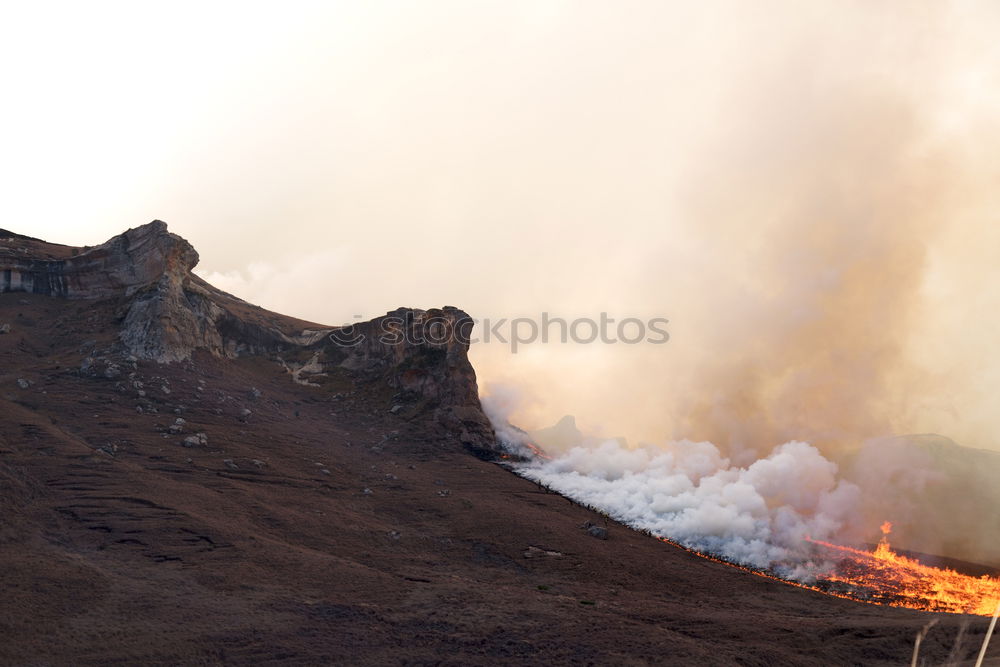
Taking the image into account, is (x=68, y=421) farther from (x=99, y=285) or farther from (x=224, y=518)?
(x=99, y=285)

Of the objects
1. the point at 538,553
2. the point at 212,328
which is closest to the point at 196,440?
the point at 212,328

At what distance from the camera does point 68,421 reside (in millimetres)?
48219

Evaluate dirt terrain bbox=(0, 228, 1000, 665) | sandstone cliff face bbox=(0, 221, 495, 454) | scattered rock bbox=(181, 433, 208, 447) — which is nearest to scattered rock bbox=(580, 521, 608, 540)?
dirt terrain bbox=(0, 228, 1000, 665)

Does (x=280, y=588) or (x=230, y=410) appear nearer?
(x=280, y=588)

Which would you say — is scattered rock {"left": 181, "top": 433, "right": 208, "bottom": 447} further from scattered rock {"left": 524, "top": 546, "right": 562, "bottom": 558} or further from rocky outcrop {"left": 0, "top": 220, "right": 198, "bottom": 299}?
scattered rock {"left": 524, "top": 546, "right": 562, "bottom": 558}

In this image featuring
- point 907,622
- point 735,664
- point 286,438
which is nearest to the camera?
point 735,664

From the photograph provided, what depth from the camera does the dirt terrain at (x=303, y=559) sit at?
26.4 m

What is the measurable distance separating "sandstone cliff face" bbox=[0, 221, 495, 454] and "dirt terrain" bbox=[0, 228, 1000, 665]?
4717 mm

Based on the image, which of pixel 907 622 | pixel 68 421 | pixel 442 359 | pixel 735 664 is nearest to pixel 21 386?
pixel 68 421

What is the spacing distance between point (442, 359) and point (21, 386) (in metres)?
40.3

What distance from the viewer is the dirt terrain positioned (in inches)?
1038

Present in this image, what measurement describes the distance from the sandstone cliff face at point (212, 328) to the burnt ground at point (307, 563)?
22.0ft

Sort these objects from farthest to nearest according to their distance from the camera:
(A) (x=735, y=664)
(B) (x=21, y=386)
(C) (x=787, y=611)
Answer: (B) (x=21, y=386) < (C) (x=787, y=611) < (A) (x=735, y=664)

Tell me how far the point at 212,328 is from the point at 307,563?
46132mm
